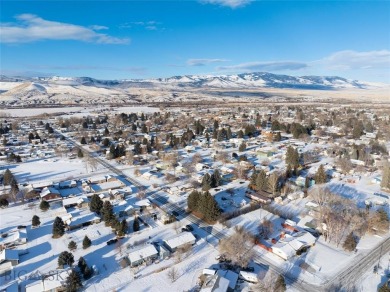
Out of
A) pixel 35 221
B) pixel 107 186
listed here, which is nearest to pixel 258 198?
pixel 107 186

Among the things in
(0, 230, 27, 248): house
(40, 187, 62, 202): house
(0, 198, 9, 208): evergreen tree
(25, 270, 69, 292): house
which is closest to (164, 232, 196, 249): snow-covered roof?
(25, 270, 69, 292): house

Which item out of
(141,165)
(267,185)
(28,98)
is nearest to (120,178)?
(141,165)

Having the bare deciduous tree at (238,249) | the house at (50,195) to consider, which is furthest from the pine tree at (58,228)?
the bare deciduous tree at (238,249)

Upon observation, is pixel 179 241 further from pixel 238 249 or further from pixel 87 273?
pixel 87 273

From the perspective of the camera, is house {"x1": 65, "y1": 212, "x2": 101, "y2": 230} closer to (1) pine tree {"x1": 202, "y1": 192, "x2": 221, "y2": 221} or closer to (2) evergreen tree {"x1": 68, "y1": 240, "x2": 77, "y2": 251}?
(2) evergreen tree {"x1": 68, "y1": 240, "x2": 77, "y2": 251}

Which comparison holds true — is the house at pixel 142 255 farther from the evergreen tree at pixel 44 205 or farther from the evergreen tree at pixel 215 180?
the evergreen tree at pixel 215 180

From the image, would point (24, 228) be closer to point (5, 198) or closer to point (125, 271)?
point (5, 198)

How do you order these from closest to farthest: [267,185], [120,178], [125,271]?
[125,271], [267,185], [120,178]
